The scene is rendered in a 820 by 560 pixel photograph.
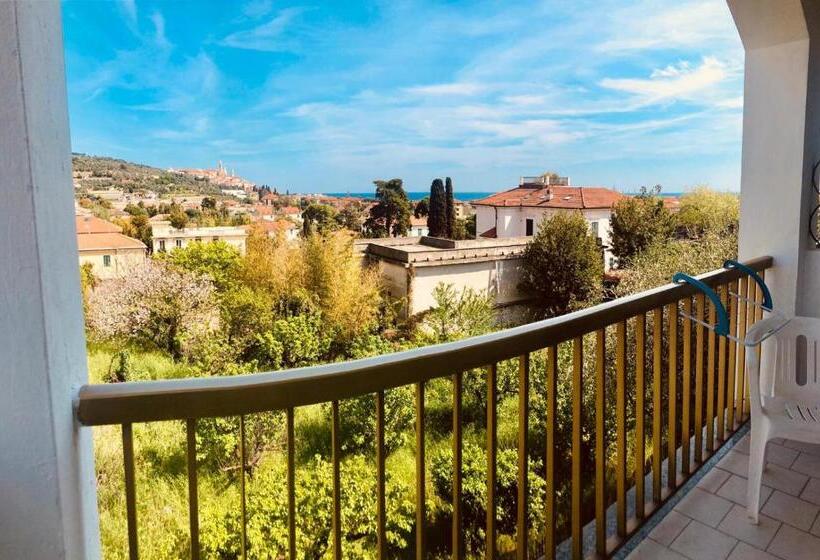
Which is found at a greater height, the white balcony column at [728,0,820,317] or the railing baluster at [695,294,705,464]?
the white balcony column at [728,0,820,317]

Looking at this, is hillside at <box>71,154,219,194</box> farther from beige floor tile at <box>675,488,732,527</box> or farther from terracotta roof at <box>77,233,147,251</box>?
beige floor tile at <box>675,488,732,527</box>

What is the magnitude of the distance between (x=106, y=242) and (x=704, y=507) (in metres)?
17.1

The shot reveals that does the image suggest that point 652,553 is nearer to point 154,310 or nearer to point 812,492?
point 812,492

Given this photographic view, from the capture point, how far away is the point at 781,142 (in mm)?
2256

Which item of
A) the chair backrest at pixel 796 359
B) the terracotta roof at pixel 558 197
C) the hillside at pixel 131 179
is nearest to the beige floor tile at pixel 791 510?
the chair backrest at pixel 796 359

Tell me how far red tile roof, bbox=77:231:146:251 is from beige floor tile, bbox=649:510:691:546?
16689mm

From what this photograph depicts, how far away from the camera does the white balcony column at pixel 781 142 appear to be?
2.15m

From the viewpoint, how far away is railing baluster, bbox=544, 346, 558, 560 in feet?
3.90

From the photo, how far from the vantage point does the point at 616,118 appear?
37.9 m

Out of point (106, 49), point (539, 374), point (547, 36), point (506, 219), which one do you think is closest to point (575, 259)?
point (506, 219)

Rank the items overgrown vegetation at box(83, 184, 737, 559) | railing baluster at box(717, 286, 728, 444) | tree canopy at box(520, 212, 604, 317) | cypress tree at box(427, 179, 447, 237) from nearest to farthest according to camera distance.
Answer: railing baluster at box(717, 286, 728, 444)
overgrown vegetation at box(83, 184, 737, 559)
tree canopy at box(520, 212, 604, 317)
cypress tree at box(427, 179, 447, 237)

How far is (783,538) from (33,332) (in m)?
1.86

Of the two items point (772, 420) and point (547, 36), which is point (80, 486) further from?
point (547, 36)

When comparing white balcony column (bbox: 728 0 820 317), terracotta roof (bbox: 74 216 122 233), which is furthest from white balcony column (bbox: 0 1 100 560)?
terracotta roof (bbox: 74 216 122 233)
